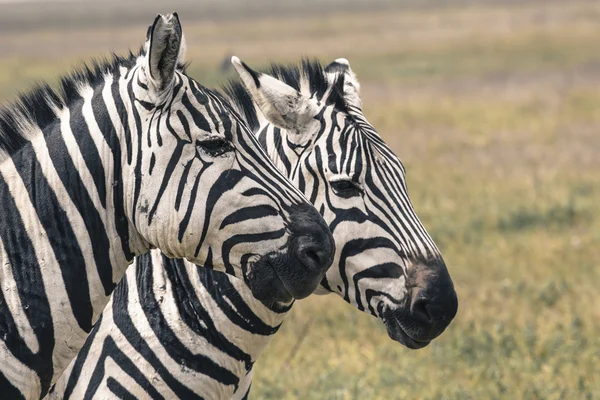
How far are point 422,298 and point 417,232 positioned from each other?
33cm

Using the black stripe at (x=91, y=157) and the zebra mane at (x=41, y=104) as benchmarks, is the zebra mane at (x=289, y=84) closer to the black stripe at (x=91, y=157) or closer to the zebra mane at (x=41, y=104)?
the zebra mane at (x=41, y=104)

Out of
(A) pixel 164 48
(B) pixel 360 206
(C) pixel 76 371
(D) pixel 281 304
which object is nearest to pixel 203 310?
(D) pixel 281 304

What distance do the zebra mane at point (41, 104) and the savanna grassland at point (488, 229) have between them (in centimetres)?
356

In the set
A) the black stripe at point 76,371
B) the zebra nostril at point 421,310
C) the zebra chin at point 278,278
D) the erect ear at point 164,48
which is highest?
the erect ear at point 164,48

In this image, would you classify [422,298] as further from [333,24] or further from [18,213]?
[333,24]

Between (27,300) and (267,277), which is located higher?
(27,300)

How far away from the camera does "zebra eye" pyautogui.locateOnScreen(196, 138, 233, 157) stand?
328 cm

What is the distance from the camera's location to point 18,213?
10.9ft

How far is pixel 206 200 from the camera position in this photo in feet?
10.6

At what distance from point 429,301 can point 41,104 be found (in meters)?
1.83

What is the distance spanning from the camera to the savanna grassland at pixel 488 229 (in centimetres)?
686

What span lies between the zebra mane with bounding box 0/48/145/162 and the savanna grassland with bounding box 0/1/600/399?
3559mm

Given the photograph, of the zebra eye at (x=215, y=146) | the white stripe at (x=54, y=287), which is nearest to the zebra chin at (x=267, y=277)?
the zebra eye at (x=215, y=146)

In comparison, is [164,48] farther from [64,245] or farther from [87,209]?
[64,245]
